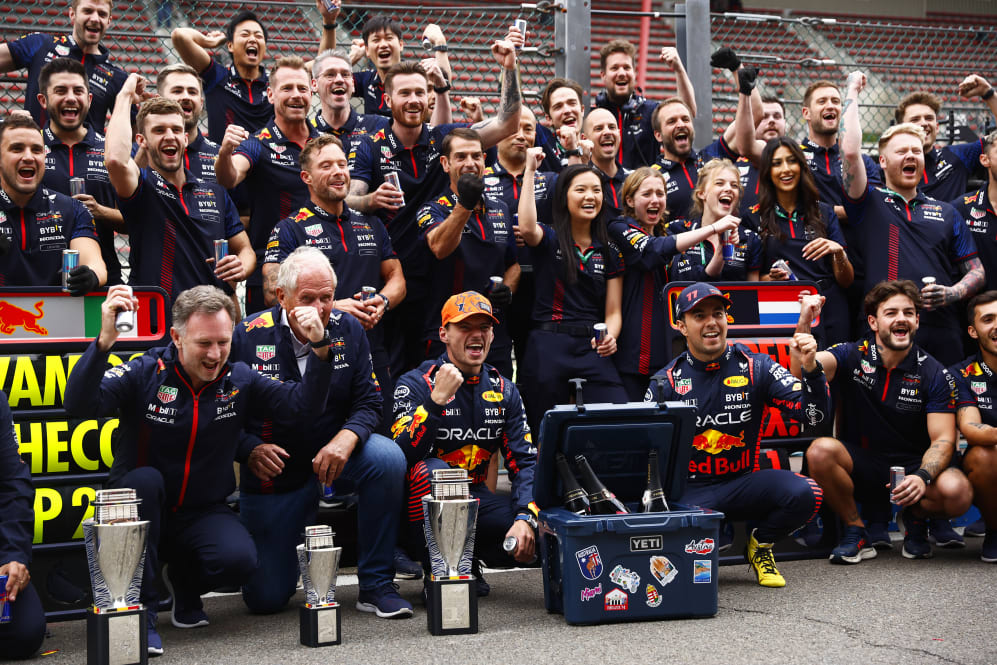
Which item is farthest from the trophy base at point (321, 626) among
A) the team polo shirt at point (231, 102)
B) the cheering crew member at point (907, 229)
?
the team polo shirt at point (231, 102)

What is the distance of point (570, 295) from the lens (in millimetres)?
6215

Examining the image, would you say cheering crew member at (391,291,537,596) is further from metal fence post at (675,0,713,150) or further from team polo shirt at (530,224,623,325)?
metal fence post at (675,0,713,150)

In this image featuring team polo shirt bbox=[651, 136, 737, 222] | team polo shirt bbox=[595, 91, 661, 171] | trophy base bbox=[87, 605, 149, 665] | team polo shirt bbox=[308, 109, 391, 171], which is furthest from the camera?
→ team polo shirt bbox=[595, 91, 661, 171]

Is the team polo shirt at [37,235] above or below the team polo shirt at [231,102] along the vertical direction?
below

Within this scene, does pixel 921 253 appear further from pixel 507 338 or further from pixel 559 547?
pixel 559 547

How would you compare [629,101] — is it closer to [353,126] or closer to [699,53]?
[699,53]

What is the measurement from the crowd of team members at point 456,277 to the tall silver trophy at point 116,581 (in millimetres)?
330

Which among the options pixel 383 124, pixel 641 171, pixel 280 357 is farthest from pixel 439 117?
pixel 280 357

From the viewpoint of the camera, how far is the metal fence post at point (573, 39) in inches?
293

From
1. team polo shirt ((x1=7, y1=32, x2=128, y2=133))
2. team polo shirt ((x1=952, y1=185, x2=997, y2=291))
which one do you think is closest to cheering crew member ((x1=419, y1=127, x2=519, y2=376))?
team polo shirt ((x1=7, y1=32, x2=128, y2=133))

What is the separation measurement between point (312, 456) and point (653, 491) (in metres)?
1.48

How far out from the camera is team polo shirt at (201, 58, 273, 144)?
7.35m

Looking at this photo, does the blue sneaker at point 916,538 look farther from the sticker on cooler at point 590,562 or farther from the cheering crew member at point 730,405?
the sticker on cooler at point 590,562

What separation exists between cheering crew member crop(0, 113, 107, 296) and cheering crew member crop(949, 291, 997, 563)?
14.2ft
